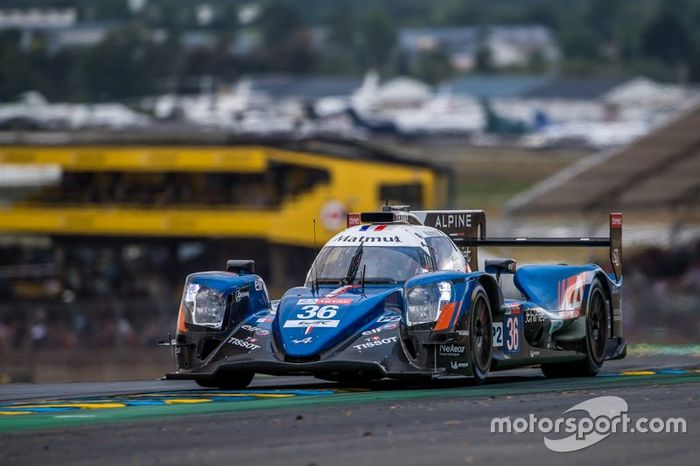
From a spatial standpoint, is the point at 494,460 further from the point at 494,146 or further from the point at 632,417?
the point at 494,146

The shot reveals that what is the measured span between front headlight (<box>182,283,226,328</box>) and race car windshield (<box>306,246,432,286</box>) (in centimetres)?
104

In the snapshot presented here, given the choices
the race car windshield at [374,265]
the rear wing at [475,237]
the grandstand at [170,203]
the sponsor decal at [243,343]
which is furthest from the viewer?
the grandstand at [170,203]

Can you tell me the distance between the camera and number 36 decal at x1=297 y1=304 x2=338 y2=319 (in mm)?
12703

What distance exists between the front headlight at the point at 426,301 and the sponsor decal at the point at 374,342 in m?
0.21

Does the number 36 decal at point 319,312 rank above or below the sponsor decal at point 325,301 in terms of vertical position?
below

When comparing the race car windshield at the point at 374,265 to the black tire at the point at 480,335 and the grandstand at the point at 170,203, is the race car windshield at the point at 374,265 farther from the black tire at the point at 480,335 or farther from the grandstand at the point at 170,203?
the grandstand at the point at 170,203

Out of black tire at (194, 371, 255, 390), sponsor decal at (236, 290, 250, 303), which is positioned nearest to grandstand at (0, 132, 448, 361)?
black tire at (194, 371, 255, 390)

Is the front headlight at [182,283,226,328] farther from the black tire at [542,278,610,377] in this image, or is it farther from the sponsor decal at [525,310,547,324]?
the black tire at [542,278,610,377]

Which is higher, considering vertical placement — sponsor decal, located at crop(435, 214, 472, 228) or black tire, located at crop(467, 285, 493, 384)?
sponsor decal, located at crop(435, 214, 472, 228)

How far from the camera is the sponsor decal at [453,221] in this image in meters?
16.5

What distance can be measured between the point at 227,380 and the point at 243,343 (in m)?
0.51

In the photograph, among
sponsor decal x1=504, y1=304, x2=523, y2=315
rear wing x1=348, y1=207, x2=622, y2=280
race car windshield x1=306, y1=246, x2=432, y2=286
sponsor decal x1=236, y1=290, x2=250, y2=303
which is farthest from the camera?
rear wing x1=348, y1=207, x2=622, y2=280

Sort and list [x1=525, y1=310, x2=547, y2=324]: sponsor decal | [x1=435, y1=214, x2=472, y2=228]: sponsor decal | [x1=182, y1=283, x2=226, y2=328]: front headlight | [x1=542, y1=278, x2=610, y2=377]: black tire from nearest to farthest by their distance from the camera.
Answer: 1. [x1=182, y1=283, x2=226, y2=328]: front headlight
2. [x1=525, y1=310, x2=547, y2=324]: sponsor decal
3. [x1=542, y1=278, x2=610, y2=377]: black tire
4. [x1=435, y1=214, x2=472, y2=228]: sponsor decal

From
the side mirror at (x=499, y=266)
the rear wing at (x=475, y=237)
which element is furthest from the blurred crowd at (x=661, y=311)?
the side mirror at (x=499, y=266)
